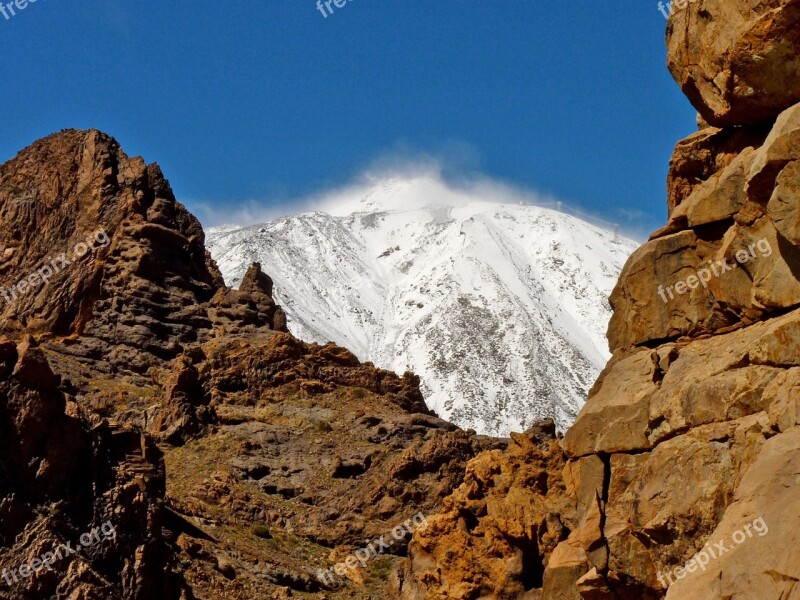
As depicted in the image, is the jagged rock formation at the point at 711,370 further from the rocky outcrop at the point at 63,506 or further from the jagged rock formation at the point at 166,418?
the jagged rock formation at the point at 166,418

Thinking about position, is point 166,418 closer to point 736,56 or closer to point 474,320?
point 736,56

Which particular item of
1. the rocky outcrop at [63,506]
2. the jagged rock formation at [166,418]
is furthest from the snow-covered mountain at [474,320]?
the rocky outcrop at [63,506]

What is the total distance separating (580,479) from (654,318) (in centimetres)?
358

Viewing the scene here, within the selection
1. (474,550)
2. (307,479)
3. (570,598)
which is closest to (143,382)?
(307,479)

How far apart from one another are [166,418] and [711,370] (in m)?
46.5

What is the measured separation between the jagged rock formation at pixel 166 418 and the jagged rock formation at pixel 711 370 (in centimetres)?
1161

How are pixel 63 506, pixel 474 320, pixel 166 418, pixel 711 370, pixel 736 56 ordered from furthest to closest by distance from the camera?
pixel 474 320
pixel 166 418
pixel 63 506
pixel 736 56
pixel 711 370

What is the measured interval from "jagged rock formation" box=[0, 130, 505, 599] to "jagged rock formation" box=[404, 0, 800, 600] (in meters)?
11.6

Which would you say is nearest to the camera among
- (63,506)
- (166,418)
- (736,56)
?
(736,56)

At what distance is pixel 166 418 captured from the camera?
65.3 m

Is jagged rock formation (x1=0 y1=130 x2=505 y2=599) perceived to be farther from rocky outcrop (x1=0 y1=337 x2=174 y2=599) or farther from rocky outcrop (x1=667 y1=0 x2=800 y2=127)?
rocky outcrop (x1=667 y1=0 x2=800 y2=127)

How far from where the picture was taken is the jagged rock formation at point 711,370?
725 inches

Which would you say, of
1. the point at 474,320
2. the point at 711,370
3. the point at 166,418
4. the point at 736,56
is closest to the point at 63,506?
the point at 711,370

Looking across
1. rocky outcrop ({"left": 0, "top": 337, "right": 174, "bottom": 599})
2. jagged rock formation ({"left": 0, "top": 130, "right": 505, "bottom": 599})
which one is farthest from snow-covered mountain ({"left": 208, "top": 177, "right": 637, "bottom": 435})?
rocky outcrop ({"left": 0, "top": 337, "right": 174, "bottom": 599})
